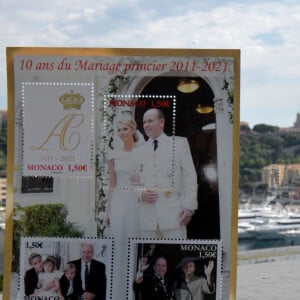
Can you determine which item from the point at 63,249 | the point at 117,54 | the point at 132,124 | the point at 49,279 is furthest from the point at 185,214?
the point at 117,54

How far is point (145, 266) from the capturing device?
3.76m

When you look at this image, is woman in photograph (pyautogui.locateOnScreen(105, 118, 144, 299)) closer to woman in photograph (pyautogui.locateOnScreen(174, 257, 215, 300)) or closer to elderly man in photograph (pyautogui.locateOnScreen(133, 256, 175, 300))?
elderly man in photograph (pyautogui.locateOnScreen(133, 256, 175, 300))

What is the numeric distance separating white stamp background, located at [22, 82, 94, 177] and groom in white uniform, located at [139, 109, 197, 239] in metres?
0.33

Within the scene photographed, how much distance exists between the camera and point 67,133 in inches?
148

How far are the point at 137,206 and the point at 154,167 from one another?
0.24 m

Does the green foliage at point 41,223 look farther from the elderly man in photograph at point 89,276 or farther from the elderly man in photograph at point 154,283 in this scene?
the elderly man in photograph at point 154,283

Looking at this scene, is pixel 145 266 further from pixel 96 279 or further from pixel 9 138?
pixel 9 138

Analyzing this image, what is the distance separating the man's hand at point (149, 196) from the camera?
3730mm

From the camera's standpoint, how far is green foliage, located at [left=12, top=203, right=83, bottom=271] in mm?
3736

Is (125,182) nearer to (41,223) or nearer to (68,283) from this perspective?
(41,223)

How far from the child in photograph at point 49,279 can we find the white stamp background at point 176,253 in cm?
41

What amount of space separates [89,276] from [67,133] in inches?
32.6

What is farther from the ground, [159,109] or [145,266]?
[159,109]

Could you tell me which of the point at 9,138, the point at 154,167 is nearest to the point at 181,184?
the point at 154,167
